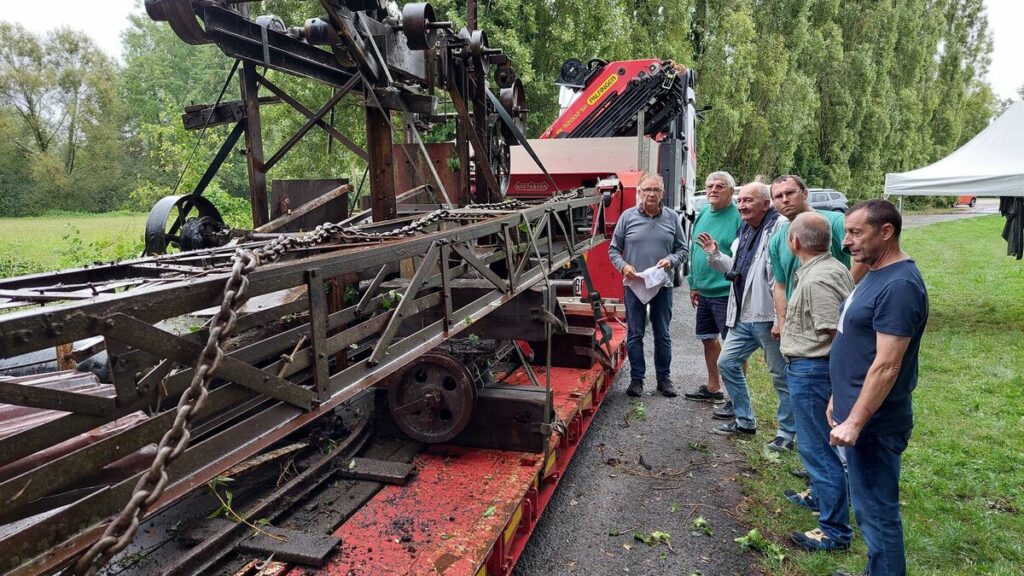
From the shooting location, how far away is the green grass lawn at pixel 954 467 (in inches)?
141

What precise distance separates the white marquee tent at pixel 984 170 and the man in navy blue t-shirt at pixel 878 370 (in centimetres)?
873

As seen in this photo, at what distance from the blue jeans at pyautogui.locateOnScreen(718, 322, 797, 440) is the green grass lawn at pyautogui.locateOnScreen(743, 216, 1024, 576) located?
0.25 m

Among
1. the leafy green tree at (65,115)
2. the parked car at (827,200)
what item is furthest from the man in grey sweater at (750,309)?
the leafy green tree at (65,115)

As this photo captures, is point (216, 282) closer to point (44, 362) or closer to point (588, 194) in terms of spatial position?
point (44, 362)

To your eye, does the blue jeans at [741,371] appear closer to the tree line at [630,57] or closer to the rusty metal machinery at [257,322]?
the rusty metal machinery at [257,322]

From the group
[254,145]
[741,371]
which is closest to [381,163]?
[254,145]

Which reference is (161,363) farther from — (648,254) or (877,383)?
(648,254)

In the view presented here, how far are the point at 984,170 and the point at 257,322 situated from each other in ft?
37.2

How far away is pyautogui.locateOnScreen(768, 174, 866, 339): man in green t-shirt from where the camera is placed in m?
3.82

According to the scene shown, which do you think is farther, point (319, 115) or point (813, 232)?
point (319, 115)

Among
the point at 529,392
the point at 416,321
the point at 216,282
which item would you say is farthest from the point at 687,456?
the point at 216,282

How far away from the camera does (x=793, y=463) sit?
185 inches

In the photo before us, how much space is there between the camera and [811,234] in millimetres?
3410

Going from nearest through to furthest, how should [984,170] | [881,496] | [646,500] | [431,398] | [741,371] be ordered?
[881,496] → [431,398] → [646,500] → [741,371] → [984,170]
